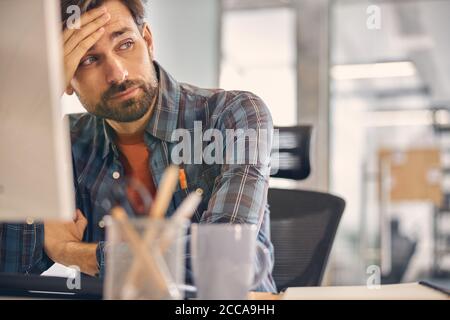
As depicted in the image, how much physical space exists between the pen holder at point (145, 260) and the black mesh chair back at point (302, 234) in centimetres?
104

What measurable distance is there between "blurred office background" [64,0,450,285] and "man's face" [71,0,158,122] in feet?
0.36

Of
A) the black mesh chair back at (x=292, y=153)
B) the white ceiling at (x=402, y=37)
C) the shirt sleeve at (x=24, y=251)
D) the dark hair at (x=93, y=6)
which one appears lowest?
the shirt sleeve at (x=24, y=251)

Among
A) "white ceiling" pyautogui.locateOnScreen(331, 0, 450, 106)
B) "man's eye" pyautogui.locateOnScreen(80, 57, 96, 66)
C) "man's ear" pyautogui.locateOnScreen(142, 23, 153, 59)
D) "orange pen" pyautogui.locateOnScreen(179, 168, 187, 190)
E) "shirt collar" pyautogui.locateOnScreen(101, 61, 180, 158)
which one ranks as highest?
"white ceiling" pyautogui.locateOnScreen(331, 0, 450, 106)

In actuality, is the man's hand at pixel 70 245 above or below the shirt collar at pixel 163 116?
below

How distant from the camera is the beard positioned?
161 cm

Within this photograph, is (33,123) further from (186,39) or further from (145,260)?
(186,39)

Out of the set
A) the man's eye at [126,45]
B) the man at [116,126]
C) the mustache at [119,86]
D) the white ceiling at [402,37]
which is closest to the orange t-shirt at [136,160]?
the man at [116,126]

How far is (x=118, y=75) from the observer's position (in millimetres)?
1612

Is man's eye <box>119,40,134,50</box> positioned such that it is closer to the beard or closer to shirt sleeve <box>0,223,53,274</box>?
the beard

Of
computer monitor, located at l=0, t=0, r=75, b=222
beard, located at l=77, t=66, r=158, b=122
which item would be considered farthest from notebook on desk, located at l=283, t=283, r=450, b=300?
beard, located at l=77, t=66, r=158, b=122

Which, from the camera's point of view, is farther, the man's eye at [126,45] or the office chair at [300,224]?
the office chair at [300,224]

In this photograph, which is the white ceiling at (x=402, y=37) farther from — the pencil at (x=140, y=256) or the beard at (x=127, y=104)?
the pencil at (x=140, y=256)

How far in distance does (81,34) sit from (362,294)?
36.3 inches

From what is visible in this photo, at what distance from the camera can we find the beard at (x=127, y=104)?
1.61 m
